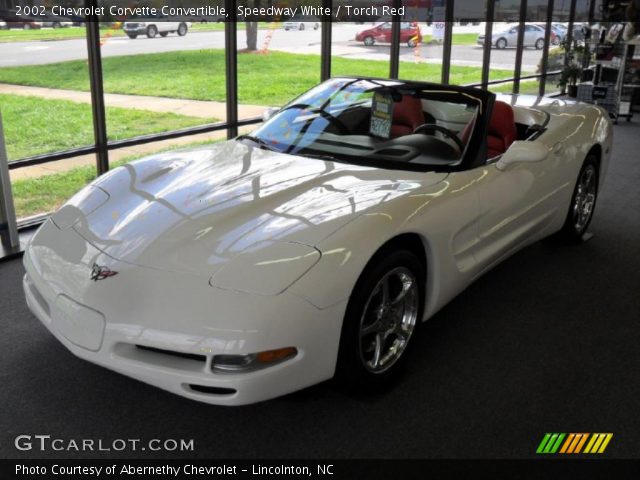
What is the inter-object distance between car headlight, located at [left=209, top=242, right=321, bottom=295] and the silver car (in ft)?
32.0

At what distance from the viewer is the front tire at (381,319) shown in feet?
8.27

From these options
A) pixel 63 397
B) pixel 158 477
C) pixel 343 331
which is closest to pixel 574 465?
pixel 343 331

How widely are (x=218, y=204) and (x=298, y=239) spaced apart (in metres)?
0.52

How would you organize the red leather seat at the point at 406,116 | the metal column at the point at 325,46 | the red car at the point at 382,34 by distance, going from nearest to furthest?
the red leather seat at the point at 406,116
the metal column at the point at 325,46
the red car at the point at 382,34

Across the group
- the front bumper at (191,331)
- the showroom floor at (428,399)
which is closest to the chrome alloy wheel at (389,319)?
the showroom floor at (428,399)

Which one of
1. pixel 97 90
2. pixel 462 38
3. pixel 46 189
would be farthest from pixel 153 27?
pixel 462 38

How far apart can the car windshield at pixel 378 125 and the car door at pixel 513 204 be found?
0.25m

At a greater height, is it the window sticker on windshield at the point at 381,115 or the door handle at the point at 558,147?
the window sticker on windshield at the point at 381,115

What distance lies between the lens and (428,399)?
282cm

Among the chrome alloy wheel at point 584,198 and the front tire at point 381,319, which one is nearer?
the front tire at point 381,319

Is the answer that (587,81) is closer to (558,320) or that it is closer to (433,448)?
(558,320)

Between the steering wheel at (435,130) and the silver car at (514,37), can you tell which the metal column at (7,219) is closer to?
the steering wheel at (435,130)

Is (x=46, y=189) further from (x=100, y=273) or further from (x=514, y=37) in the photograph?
(x=514, y=37)

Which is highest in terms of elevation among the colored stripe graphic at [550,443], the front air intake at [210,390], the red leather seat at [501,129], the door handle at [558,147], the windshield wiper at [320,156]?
the red leather seat at [501,129]
